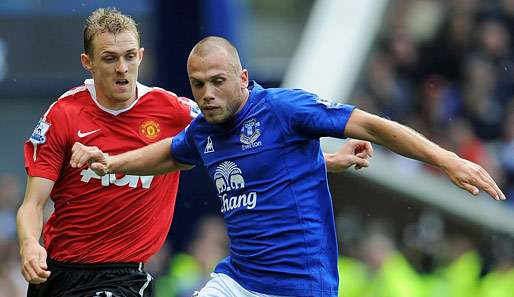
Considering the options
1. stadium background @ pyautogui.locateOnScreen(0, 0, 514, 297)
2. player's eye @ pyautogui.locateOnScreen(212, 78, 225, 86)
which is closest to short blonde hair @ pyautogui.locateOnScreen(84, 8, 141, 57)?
player's eye @ pyautogui.locateOnScreen(212, 78, 225, 86)

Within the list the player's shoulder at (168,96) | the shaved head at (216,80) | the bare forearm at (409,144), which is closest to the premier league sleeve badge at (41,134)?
the player's shoulder at (168,96)

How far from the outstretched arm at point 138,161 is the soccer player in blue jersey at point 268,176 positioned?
0.01m

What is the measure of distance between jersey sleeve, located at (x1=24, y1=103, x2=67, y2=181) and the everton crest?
3.73ft

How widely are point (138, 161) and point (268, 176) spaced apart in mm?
841

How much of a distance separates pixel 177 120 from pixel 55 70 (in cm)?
838

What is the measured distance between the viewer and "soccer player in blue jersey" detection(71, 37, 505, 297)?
22.2ft

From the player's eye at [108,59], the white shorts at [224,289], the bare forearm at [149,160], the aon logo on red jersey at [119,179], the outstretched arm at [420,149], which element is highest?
the player's eye at [108,59]

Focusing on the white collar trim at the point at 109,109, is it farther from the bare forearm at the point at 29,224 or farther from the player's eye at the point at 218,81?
the player's eye at the point at 218,81

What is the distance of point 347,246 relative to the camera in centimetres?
1258

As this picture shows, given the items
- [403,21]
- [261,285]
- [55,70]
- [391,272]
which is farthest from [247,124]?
[55,70]

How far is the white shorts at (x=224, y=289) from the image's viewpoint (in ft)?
22.5

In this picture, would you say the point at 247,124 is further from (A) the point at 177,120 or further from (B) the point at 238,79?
(A) the point at 177,120

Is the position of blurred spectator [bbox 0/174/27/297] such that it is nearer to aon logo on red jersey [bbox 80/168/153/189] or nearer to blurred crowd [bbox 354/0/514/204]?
blurred crowd [bbox 354/0/514/204]

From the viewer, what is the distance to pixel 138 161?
7.24 meters
